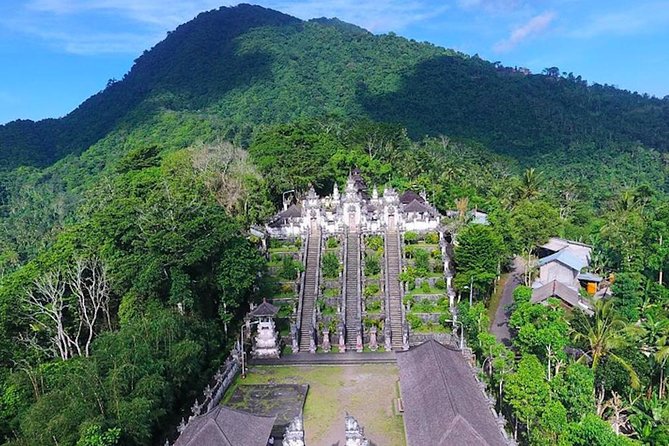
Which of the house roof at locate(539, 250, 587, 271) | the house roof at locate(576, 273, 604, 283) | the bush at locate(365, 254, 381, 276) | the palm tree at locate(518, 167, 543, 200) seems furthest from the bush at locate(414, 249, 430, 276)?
the palm tree at locate(518, 167, 543, 200)

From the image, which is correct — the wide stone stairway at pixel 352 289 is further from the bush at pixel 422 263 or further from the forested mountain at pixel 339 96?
the forested mountain at pixel 339 96

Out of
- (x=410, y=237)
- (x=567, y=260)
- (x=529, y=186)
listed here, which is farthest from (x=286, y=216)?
(x=529, y=186)

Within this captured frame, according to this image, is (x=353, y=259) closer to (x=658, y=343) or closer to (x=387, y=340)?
(x=387, y=340)

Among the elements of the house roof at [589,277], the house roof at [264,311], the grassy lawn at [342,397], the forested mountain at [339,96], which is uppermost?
the forested mountain at [339,96]

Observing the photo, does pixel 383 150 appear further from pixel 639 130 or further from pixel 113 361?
pixel 639 130

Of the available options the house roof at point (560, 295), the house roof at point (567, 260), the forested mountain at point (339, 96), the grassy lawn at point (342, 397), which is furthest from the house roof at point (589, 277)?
the forested mountain at point (339, 96)

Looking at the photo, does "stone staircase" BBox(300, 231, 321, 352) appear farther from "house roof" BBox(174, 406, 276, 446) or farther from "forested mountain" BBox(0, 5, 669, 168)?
"forested mountain" BBox(0, 5, 669, 168)
